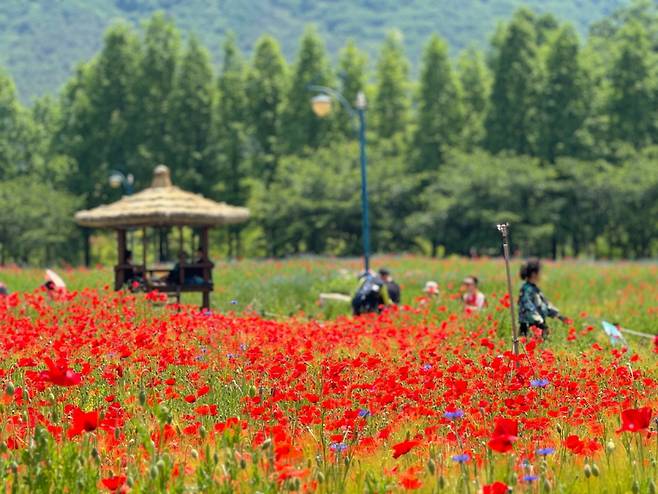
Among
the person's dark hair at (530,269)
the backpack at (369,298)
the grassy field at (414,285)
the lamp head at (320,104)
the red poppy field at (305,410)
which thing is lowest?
the grassy field at (414,285)

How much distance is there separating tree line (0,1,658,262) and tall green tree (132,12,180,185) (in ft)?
0.28

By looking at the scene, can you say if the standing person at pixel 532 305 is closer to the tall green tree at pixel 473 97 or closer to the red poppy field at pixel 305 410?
the red poppy field at pixel 305 410

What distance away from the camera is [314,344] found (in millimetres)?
10242

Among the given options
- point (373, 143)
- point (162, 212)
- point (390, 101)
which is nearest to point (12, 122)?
point (373, 143)

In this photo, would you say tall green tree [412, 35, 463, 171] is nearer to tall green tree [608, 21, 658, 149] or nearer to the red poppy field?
tall green tree [608, 21, 658, 149]

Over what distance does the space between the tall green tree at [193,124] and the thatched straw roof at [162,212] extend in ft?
108

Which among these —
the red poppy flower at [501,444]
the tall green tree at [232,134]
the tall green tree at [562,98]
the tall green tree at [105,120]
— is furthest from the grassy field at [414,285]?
the tall green tree at [105,120]

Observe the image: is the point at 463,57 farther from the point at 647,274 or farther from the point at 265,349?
the point at 265,349

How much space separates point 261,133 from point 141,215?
3618 cm

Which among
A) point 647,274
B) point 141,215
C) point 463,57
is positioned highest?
point 463,57

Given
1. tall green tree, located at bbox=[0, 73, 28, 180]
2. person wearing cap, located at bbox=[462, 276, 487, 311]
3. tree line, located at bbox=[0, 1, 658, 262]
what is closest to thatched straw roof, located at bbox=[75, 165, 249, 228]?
person wearing cap, located at bbox=[462, 276, 487, 311]

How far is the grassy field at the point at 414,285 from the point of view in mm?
18078

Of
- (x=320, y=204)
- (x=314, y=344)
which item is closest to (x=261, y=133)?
(x=320, y=204)

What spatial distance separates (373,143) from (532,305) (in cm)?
4384
